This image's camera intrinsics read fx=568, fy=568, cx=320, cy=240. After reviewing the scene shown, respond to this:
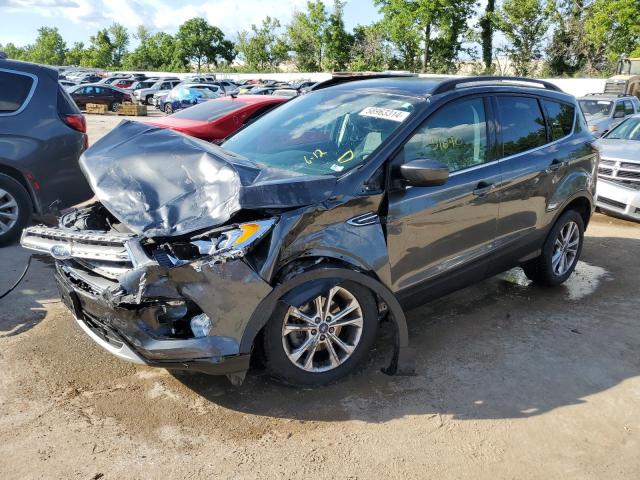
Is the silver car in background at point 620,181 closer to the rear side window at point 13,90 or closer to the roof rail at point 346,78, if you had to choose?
the roof rail at point 346,78

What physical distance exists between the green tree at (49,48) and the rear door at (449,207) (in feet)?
333

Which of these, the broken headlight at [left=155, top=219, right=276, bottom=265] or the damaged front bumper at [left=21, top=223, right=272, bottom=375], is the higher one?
the broken headlight at [left=155, top=219, right=276, bottom=265]

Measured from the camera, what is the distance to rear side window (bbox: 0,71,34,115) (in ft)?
18.8

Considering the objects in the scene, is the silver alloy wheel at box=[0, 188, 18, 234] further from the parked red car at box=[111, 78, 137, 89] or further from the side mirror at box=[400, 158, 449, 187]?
the parked red car at box=[111, 78, 137, 89]

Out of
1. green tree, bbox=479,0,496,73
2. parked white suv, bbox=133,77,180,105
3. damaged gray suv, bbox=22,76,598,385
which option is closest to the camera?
damaged gray suv, bbox=22,76,598,385

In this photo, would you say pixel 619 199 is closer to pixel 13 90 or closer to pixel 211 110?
pixel 211 110

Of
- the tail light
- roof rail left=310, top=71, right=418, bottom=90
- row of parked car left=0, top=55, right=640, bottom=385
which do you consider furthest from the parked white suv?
row of parked car left=0, top=55, right=640, bottom=385

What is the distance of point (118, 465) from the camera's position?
9.09 feet

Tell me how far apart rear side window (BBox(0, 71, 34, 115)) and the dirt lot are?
2320 millimetres

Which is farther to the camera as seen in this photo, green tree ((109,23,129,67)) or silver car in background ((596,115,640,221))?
green tree ((109,23,129,67))

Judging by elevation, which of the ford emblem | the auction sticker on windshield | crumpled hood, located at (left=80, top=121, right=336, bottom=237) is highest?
the auction sticker on windshield

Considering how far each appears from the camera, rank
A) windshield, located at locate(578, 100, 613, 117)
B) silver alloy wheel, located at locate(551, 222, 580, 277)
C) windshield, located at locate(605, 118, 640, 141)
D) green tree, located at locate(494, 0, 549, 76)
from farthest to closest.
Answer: green tree, located at locate(494, 0, 549, 76)
windshield, located at locate(578, 100, 613, 117)
windshield, located at locate(605, 118, 640, 141)
silver alloy wheel, located at locate(551, 222, 580, 277)

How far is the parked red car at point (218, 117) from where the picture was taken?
A: 8586mm

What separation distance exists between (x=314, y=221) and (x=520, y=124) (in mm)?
2309
